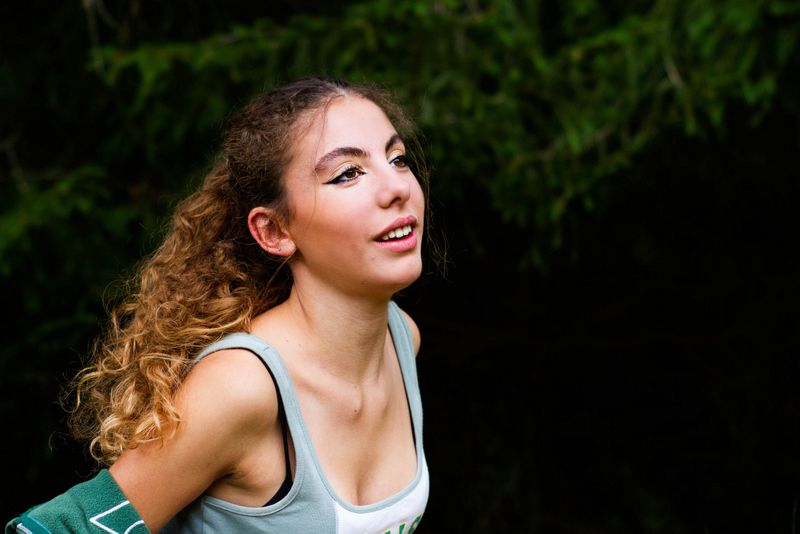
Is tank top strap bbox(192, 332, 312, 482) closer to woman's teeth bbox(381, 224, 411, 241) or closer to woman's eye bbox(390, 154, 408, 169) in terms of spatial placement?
woman's teeth bbox(381, 224, 411, 241)

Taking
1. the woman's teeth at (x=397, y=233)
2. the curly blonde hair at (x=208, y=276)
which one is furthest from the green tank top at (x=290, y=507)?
the woman's teeth at (x=397, y=233)

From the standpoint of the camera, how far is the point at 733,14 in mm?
2934

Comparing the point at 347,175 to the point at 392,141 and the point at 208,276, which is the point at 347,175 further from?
the point at 208,276

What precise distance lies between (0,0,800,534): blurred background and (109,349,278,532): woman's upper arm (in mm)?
908

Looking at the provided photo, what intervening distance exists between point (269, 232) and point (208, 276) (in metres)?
0.22

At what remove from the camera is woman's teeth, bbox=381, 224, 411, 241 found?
6.26 feet

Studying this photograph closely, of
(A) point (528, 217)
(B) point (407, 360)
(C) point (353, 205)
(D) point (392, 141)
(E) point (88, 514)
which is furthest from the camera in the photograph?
(A) point (528, 217)

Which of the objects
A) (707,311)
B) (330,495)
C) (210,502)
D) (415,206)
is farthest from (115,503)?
(707,311)

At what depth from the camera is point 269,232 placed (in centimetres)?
207

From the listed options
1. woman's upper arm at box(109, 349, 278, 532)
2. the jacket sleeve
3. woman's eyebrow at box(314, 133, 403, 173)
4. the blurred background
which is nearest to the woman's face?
woman's eyebrow at box(314, 133, 403, 173)

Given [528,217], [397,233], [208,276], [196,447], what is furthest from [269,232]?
[528,217]

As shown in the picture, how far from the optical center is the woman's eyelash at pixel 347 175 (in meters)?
1.92

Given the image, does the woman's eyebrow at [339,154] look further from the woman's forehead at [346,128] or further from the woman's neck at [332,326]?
the woman's neck at [332,326]

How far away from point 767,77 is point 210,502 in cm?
219
